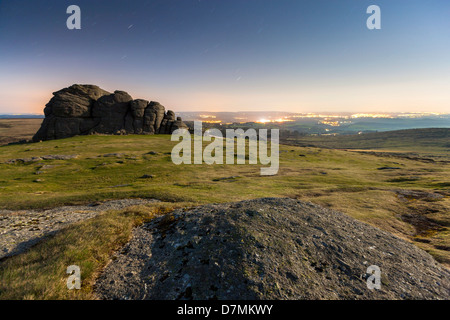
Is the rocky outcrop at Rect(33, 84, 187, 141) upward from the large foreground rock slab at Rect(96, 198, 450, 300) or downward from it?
upward

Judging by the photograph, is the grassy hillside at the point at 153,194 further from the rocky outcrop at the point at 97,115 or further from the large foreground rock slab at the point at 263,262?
the rocky outcrop at the point at 97,115

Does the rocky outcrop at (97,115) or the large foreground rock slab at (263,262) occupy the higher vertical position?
the rocky outcrop at (97,115)

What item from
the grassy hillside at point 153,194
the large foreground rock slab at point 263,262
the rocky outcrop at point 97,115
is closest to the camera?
the large foreground rock slab at point 263,262

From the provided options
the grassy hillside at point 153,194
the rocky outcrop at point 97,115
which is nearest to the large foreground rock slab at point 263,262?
the grassy hillside at point 153,194

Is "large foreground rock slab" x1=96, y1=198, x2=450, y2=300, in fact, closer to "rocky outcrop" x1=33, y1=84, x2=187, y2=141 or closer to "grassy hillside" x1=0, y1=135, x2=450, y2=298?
"grassy hillside" x1=0, y1=135, x2=450, y2=298

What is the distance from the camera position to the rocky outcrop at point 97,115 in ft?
398

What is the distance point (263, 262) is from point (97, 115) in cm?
15333

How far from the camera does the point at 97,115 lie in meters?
132

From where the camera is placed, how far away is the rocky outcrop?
12119 cm

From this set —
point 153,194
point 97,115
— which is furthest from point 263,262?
point 97,115

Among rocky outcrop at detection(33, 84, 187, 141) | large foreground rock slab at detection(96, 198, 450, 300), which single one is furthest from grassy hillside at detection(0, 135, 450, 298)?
rocky outcrop at detection(33, 84, 187, 141)

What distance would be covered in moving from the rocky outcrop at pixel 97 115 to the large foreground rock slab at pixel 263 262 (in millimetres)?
141607

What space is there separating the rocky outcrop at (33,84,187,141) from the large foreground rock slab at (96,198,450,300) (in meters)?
142

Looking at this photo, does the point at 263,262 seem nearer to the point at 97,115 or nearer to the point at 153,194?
the point at 153,194
